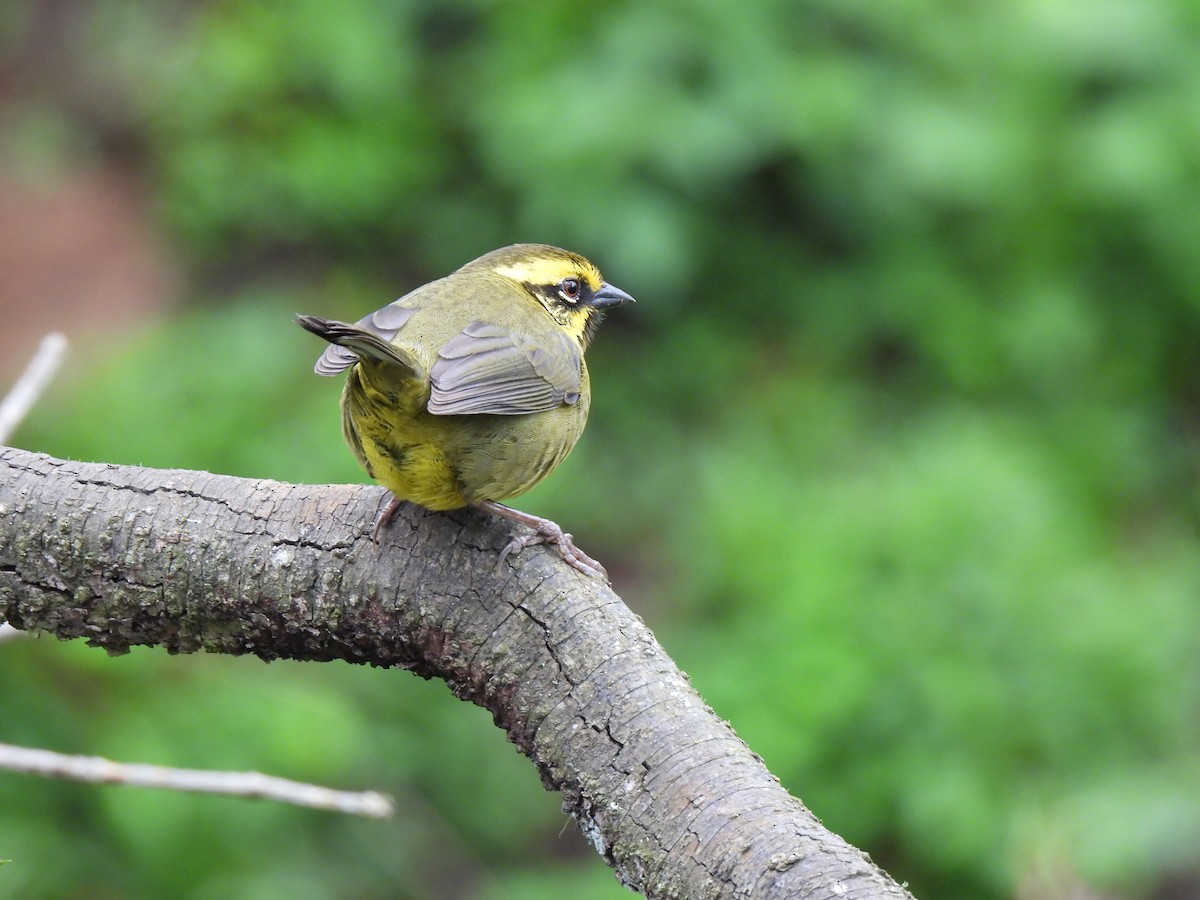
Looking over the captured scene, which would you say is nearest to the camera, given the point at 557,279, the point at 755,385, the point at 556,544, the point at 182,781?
the point at 182,781

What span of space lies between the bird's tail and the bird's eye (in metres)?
1.07

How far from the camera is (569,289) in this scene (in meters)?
3.99

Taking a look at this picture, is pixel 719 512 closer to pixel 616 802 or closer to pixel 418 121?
pixel 418 121

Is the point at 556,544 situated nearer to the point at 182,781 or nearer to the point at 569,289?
the point at 182,781

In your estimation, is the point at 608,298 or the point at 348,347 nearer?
the point at 348,347

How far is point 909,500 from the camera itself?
5562 mm

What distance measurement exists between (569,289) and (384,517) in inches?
51.0

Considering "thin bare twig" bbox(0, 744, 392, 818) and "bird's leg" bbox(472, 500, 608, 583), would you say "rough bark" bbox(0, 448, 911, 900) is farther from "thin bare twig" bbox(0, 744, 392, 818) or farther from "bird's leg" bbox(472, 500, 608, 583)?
"thin bare twig" bbox(0, 744, 392, 818)

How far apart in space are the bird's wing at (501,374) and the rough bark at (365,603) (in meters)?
0.26

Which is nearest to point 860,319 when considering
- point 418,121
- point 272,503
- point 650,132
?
point 650,132

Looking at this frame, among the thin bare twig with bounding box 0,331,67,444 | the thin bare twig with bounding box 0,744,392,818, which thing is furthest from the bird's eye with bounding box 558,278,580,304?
the thin bare twig with bounding box 0,744,392,818

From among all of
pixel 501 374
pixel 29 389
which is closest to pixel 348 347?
pixel 501 374

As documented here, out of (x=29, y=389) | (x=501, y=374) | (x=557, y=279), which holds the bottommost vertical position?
(x=29, y=389)

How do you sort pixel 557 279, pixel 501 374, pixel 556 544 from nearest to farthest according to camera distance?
pixel 556 544 < pixel 501 374 < pixel 557 279
